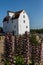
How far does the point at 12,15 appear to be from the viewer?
222 feet

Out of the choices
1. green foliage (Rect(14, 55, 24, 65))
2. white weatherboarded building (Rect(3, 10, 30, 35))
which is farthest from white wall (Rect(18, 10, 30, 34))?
green foliage (Rect(14, 55, 24, 65))

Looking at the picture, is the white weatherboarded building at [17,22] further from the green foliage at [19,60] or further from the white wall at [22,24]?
the green foliage at [19,60]

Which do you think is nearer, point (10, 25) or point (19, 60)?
point (19, 60)

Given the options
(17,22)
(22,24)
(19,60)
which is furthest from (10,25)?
(19,60)

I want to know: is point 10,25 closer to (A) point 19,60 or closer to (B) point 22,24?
(B) point 22,24

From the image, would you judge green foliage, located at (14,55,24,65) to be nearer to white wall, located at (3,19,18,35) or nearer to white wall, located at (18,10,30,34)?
white wall, located at (18,10,30,34)

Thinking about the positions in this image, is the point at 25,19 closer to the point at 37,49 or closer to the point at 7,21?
the point at 7,21

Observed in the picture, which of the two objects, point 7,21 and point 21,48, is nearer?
point 21,48

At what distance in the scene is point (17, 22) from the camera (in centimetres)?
6297

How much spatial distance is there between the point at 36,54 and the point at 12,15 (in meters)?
62.1

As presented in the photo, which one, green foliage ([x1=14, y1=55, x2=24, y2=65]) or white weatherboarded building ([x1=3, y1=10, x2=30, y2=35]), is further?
white weatherboarded building ([x1=3, y1=10, x2=30, y2=35])

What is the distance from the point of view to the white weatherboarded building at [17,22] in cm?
6223

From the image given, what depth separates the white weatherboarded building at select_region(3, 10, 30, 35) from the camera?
6223cm

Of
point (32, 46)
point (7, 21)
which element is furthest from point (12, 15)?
point (32, 46)
